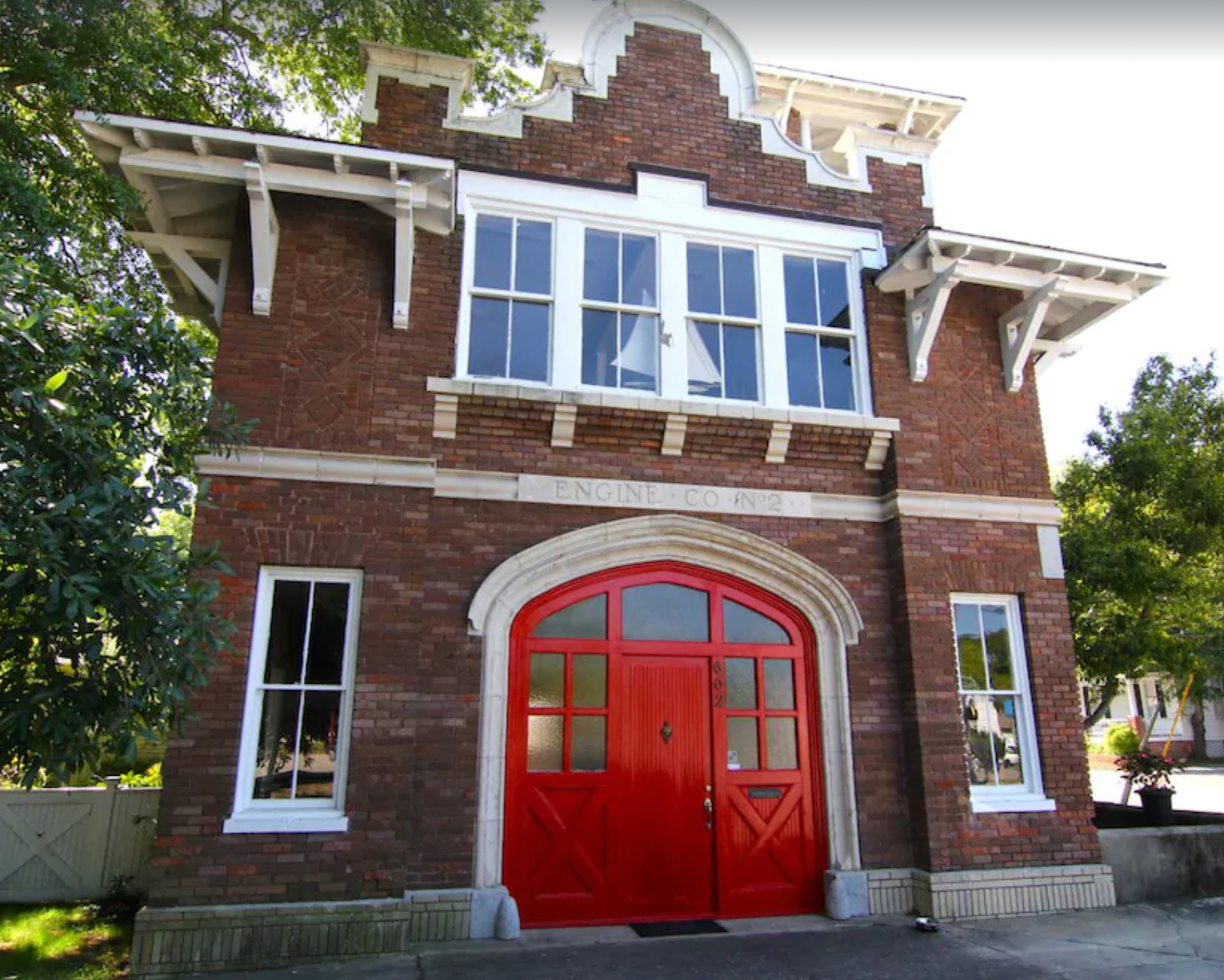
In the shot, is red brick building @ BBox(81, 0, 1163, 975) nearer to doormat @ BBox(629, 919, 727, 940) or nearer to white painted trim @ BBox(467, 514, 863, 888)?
white painted trim @ BBox(467, 514, 863, 888)

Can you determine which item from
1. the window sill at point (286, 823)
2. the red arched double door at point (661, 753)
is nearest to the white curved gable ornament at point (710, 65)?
the red arched double door at point (661, 753)

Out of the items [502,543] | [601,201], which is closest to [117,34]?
[601,201]

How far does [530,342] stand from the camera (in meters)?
9.12

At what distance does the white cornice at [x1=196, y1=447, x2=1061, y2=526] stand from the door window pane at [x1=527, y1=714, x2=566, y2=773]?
83.2 inches

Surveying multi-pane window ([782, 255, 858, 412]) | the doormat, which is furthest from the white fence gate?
multi-pane window ([782, 255, 858, 412])

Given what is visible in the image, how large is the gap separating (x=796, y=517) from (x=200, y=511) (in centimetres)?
583

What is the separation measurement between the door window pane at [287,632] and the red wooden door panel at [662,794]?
3041mm

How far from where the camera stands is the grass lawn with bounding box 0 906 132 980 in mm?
6941

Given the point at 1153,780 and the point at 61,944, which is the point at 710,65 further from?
the point at 61,944

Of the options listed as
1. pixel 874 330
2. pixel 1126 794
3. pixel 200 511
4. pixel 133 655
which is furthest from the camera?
pixel 1126 794

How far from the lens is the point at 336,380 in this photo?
8398mm

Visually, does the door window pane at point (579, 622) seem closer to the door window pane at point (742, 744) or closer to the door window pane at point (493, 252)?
the door window pane at point (742, 744)

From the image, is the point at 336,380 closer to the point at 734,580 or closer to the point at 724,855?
the point at 734,580

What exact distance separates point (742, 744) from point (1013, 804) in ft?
9.12
